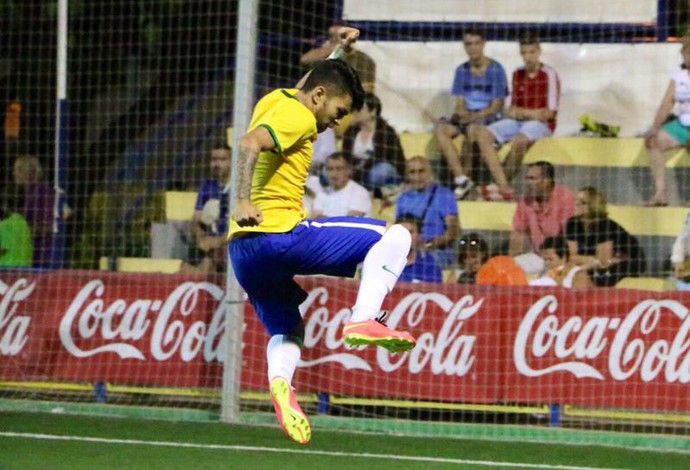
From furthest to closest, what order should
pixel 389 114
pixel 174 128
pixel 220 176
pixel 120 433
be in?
pixel 174 128, pixel 389 114, pixel 220 176, pixel 120 433

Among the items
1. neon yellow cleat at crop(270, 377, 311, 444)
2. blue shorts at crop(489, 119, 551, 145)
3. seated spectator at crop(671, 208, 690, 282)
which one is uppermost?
blue shorts at crop(489, 119, 551, 145)

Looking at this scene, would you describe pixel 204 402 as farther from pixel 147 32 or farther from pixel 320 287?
pixel 147 32

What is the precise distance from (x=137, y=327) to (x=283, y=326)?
15.8ft

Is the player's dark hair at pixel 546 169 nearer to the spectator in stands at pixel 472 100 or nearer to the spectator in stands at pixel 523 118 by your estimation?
the spectator in stands at pixel 523 118

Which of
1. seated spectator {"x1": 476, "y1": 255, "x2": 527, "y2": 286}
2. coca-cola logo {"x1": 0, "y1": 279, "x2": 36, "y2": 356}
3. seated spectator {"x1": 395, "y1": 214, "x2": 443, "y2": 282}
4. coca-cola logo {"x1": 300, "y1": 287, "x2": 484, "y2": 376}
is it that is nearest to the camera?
coca-cola logo {"x1": 300, "y1": 287, "x2": 484, "y2": 376}

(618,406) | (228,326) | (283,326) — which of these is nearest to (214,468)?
(283,326)

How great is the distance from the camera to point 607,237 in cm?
1319

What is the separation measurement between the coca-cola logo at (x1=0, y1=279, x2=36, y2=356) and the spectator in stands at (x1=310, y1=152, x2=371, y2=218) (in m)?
2.68

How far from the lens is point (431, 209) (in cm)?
1371

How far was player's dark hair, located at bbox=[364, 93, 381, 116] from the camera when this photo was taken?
49.2 ft

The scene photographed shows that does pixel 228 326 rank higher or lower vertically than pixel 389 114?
lower

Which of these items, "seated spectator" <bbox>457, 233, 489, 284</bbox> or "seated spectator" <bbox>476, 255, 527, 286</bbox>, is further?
"seated spectator" <bbox>457, 233, 489, 284</bbox>

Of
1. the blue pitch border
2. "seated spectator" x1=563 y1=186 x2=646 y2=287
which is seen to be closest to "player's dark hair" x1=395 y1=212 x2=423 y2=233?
"seated spectator" x1=563 y1=186 x2=646 y2=287

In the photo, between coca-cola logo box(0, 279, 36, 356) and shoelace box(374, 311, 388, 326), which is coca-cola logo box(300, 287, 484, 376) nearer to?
coca-cola logo box(0, 279, 36, 356)
